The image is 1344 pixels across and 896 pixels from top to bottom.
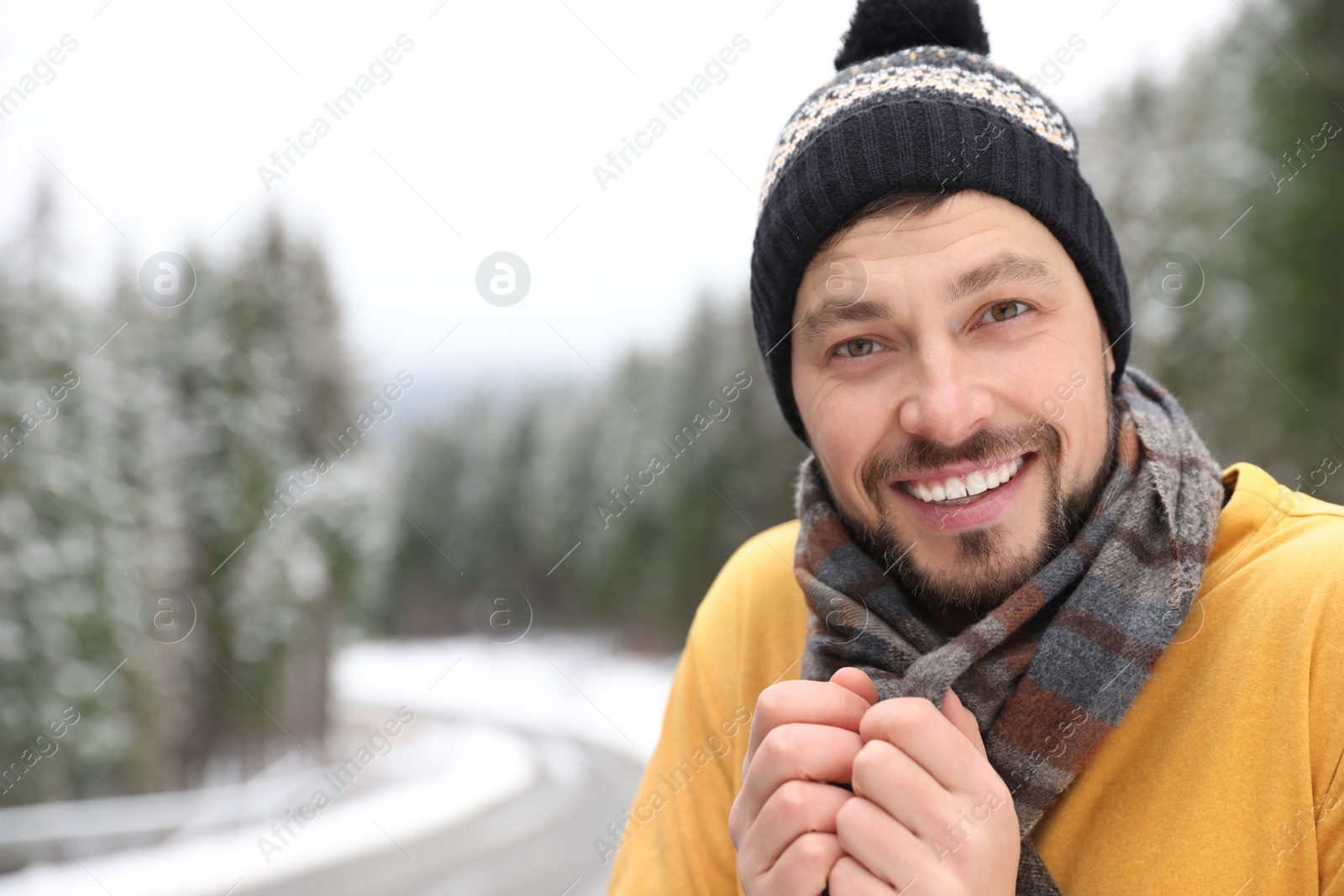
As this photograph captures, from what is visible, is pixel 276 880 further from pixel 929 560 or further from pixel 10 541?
pixel 929 560

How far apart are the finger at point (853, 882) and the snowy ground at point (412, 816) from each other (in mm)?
8344

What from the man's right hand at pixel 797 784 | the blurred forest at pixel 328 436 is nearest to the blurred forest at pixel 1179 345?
the blurred forest at pixel 328 436

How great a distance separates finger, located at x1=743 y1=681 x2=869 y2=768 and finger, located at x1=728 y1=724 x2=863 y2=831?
19 millimetres

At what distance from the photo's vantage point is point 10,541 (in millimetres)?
14539

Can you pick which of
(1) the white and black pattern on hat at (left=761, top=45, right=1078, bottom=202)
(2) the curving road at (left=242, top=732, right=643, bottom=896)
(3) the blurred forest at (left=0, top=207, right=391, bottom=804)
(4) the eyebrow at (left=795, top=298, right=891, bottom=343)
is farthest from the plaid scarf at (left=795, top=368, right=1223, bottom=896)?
(3) the blurred forest at (left=0, top=207, right=391, bottom=804)

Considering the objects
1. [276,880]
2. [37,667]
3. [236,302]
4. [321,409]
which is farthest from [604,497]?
[276,880]

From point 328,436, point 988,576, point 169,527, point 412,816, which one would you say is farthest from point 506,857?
point 328,436

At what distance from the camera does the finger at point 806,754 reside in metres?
1.45

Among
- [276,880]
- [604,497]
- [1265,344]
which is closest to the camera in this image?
[276,880]

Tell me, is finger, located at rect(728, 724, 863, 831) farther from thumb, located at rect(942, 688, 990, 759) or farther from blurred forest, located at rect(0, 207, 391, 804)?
blurred forest, located at rect(0, 207, 391, 804)

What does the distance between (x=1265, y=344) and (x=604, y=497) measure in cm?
2317

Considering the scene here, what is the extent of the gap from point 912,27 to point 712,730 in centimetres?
167

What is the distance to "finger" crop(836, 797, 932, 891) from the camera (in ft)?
4.36

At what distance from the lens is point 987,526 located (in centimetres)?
171
